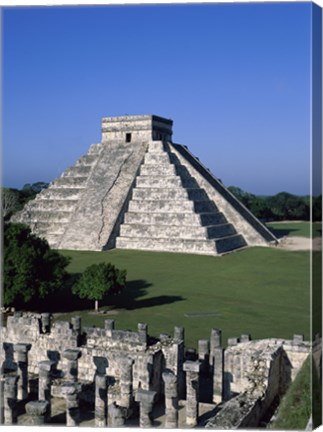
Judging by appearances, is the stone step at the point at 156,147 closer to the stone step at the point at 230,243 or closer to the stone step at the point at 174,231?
the stone step at the point at 174,231

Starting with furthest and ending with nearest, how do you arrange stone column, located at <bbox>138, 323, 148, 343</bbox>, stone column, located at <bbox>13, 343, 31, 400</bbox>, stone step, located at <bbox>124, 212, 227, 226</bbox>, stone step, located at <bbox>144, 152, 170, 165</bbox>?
stone step, located at <bbox>144, 152, 170, 165</bbox>
stone step, located at <bbox>124, 212, 227, 226</bbox>
stone column, located at <bbox>138, 323, 148, 343</bbox>
stone column, located at <bbox>13, 343, 31, 400</bbox>

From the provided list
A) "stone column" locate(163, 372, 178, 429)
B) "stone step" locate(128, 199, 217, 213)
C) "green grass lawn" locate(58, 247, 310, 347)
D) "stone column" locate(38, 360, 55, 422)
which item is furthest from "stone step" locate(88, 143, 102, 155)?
"stone column" locate(163, 372, 178, 429)

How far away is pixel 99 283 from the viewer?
18.4 metres

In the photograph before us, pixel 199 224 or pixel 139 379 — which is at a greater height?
pixel 199 224

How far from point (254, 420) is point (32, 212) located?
32.4 meters

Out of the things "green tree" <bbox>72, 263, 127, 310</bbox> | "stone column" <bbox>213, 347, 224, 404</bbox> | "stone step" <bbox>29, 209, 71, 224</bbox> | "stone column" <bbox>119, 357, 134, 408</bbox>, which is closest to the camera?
"stone column" <bbox>119, 357, 134, 408</bbox>

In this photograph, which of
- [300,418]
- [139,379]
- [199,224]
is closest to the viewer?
[300,418]

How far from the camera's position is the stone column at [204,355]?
12.5 meters

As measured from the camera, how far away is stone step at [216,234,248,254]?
3325 cm

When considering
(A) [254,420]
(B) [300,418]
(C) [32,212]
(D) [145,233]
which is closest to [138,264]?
(D) [145,233]

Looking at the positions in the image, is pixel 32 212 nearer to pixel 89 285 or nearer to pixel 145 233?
pixel 145 233

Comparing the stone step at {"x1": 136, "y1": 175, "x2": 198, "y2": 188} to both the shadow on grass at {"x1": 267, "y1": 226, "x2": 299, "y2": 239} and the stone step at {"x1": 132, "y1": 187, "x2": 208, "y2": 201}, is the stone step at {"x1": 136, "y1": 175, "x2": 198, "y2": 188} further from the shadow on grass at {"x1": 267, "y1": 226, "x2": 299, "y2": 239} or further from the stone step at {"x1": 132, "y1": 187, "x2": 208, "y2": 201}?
the shadow on grass at {"x1": 267, "y1": 226, "x2": 299, "y2": 239}

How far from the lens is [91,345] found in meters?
12.2

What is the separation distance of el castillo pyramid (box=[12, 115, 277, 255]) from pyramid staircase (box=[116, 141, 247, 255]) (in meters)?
0.05
